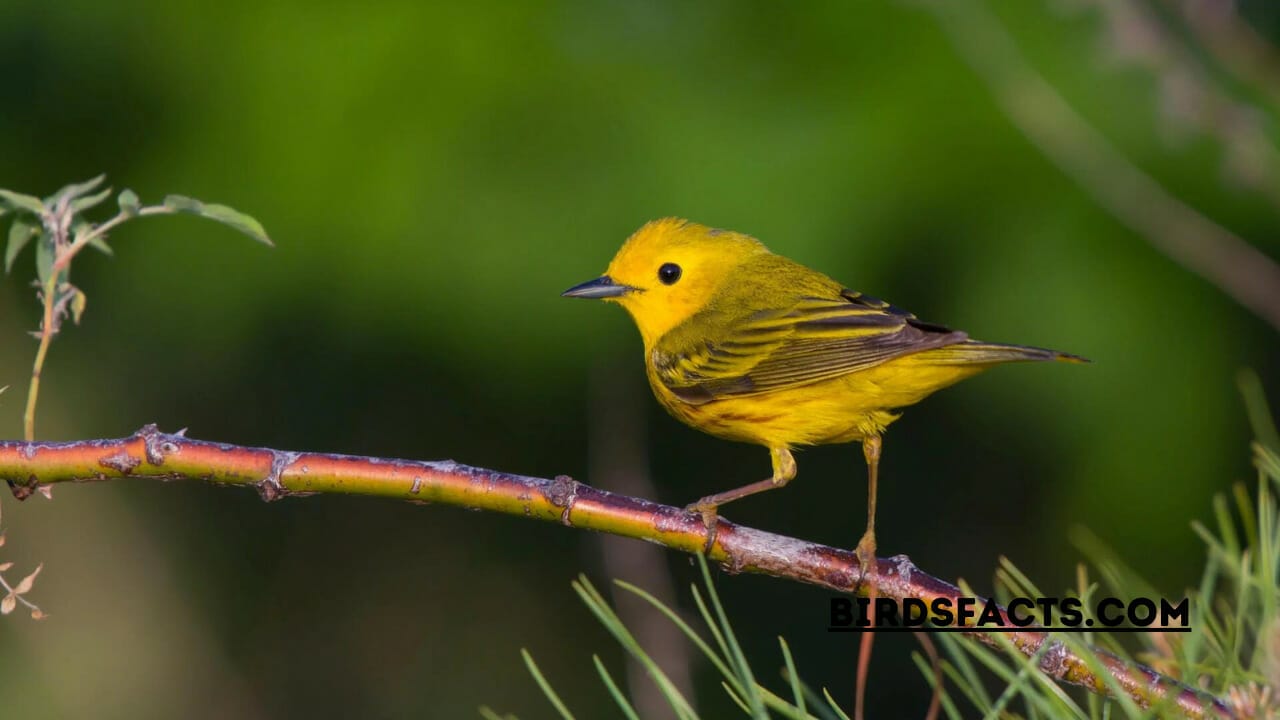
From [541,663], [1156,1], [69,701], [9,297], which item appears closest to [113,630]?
[69,701]

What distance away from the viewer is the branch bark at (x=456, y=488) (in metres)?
1.64

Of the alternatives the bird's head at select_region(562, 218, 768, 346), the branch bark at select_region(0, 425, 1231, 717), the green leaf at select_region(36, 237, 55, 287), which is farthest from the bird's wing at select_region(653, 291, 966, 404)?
the green leaf at select_region(36, 237, 55, 287)

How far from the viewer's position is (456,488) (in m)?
1.71

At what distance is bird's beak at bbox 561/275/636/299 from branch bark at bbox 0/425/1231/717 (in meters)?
1.50

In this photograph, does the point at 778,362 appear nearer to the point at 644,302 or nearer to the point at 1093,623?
the point at 644,302

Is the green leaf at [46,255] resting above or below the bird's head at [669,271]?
below

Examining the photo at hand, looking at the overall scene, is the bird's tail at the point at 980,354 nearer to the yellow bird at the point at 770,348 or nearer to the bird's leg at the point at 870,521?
the yellow bird at the point at 770,348

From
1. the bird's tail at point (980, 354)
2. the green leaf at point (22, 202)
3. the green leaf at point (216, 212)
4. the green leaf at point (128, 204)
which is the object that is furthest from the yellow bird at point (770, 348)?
the green leaf at point (22, 202)

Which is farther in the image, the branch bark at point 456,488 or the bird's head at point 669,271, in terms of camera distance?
the bird's head at point 669,271

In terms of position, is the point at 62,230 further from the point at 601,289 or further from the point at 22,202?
the point at 601,289

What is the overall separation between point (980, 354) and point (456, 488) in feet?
3.93

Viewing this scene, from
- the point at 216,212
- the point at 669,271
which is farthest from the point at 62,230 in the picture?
the point at 669,271

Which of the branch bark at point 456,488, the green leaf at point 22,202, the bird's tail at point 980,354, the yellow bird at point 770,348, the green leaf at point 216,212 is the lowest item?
the branch bark at point 456,488

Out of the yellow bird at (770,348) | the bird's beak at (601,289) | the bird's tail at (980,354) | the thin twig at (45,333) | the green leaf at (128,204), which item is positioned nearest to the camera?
the thin twig at (45,333)
